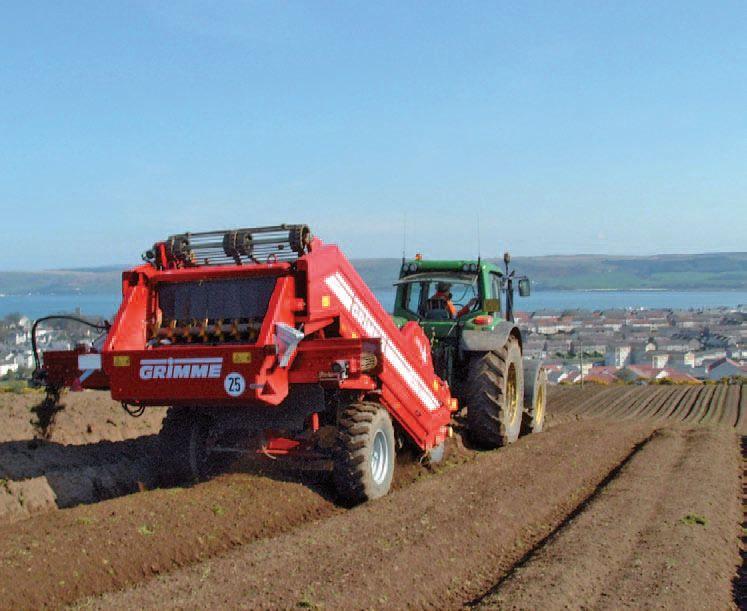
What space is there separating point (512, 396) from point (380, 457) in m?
4.48

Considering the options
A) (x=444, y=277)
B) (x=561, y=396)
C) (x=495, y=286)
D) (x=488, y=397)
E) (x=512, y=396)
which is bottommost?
(x=561, y=396)

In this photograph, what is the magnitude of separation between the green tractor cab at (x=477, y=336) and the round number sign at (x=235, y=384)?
4478mm

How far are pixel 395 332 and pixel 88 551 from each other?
4.00 meters

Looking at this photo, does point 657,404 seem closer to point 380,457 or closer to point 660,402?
point 660,402

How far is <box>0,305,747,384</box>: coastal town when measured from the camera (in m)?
29.2

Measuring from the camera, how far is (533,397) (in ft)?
42.1

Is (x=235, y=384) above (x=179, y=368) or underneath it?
underneath

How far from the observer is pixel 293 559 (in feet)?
19.5

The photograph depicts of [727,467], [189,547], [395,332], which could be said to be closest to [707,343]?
[727,467]

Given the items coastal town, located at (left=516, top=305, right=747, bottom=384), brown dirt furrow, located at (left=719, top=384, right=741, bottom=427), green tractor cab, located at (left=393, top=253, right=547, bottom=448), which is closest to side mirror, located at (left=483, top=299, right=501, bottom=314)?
green tractor cab, located at (left=393, top=253, right=547, bottom=448)

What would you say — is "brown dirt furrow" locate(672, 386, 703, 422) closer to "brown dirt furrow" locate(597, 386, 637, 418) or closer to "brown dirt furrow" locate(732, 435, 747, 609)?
"brown dirt furrow" locate(597, 386, 637, 418)

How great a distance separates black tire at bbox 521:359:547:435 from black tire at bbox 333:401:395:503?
515cm

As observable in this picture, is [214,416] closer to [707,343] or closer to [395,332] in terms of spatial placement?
[395,332]

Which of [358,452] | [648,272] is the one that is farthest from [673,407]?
[648,272]
